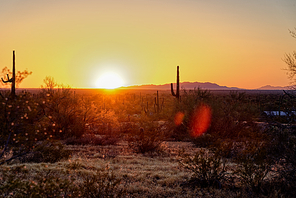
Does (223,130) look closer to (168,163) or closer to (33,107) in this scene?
(168,163)

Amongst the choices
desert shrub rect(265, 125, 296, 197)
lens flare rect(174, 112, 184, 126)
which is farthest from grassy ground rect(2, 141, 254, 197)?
lens flare rect(174, 112, 184, 126)

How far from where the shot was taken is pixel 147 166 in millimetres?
8961

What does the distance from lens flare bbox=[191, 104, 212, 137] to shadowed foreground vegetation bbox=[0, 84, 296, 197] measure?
0.93ft

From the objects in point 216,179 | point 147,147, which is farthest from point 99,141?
point 216,179

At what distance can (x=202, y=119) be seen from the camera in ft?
55.4

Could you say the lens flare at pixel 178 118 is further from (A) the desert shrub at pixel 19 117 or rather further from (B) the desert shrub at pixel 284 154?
(A) the desert shrub at pixel 19 117

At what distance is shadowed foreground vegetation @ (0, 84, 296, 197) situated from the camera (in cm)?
484

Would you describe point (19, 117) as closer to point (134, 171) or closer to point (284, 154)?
point (134, 171)

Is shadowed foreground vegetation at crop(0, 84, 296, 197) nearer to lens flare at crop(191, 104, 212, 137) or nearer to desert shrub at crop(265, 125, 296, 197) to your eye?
desert shrub at crop(265, 125, 296, 197)

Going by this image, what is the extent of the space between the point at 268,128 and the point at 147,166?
4393 millimetres

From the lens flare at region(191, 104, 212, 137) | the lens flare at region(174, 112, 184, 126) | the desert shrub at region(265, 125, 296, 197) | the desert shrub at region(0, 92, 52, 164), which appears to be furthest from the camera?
the lens flare at region(174, 112, 184, 126)

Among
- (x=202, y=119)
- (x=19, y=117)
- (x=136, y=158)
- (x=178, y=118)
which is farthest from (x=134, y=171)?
(x=178, y=118)

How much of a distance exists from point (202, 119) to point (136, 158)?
779 centimetres

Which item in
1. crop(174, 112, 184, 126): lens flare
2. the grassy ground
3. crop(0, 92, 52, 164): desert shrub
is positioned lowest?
the grassy ground
